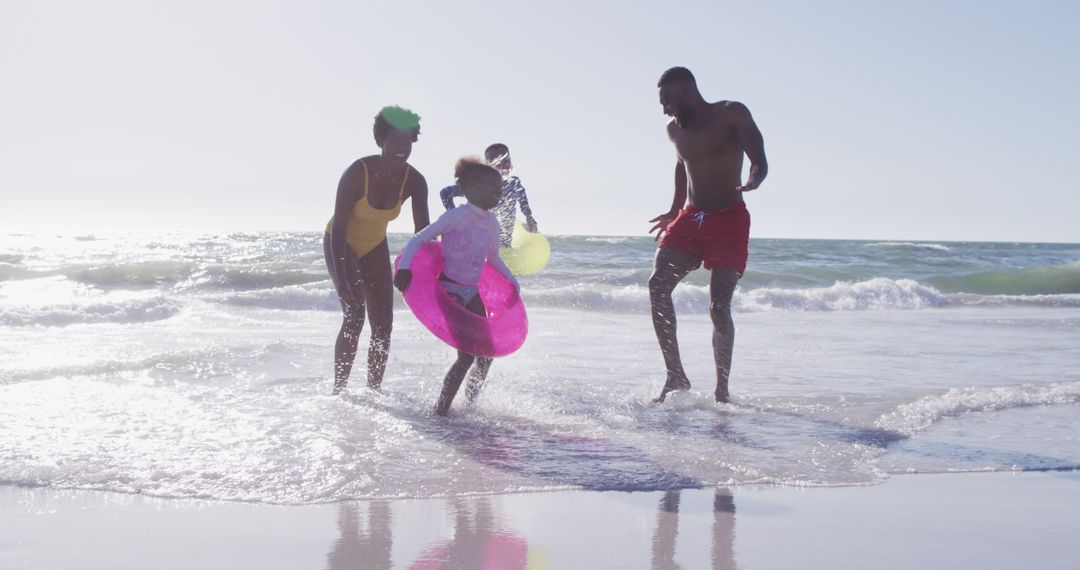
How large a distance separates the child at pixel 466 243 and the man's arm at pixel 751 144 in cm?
142

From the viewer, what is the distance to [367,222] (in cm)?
552

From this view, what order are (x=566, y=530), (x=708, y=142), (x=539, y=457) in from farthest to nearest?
(x=708, y=142), (x=539, y=457), (x=566, y=530)

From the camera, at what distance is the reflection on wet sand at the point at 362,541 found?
266cm

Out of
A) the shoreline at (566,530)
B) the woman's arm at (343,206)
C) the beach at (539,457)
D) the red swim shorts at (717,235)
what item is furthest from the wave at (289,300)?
the shoreline at (566,530)

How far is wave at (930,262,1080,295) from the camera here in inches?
883

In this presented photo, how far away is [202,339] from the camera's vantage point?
8.80 meters

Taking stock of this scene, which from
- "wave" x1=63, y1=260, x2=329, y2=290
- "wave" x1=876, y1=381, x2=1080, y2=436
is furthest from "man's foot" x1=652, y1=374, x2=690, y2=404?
"wave" x1=63, y1=260, x2=329, y2=290

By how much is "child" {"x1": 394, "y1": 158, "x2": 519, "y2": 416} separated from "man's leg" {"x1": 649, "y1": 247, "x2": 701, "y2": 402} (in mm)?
1069

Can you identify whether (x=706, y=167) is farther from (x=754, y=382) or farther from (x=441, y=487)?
(x=441, y=487)

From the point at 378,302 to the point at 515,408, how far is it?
1230 millimetres

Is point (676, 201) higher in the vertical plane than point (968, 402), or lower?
higher

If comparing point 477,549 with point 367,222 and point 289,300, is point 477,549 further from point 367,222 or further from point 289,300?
point 289,300

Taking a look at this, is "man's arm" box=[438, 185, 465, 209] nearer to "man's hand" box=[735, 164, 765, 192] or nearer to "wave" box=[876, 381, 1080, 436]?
"man's hand" box=[735, 164, 765, 192]

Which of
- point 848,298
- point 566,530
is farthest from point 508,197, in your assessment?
point 848,298
